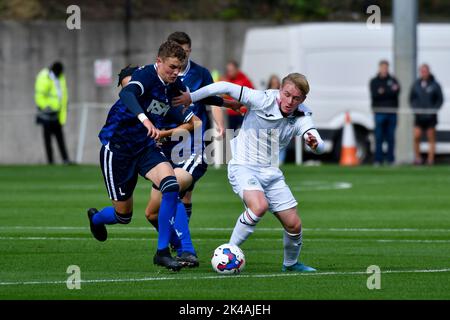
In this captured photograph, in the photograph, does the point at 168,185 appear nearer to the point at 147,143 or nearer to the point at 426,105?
the point at 147,143

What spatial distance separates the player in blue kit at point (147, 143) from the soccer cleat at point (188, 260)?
0.06 feet

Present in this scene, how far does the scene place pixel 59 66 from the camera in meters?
28.2

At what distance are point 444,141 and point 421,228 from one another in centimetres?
1451

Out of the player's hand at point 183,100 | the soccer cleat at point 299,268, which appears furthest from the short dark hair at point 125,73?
the soccer cleat at point 299,268

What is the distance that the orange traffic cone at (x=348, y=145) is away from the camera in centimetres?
2845

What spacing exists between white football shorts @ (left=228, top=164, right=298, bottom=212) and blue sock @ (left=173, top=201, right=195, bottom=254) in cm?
69

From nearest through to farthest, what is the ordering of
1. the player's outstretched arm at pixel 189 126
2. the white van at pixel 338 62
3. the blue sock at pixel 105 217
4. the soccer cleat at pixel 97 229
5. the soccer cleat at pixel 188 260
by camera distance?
the soccer cleat at pixel 188 260
the player's outstretched arm at pixel 189 126
the blue sock at pixel 105 217
the soccer cleat at pixel 97 229
the white van at pixel 338 62

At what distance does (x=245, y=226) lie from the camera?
10.8 meters

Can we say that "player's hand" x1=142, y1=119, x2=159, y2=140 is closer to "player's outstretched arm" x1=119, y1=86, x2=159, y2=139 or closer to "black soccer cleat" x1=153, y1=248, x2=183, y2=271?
"player's outstretched arm" x1=119, y1=86, x2=159, y2=139

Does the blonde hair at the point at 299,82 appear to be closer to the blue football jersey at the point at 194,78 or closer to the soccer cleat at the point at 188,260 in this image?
the soccer cleat at the point at 188,260

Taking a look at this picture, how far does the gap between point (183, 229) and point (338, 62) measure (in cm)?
1794

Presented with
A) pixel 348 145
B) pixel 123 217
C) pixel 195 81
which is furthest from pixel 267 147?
pixel 348 145

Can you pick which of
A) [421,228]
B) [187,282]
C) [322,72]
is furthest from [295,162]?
[187,282]
